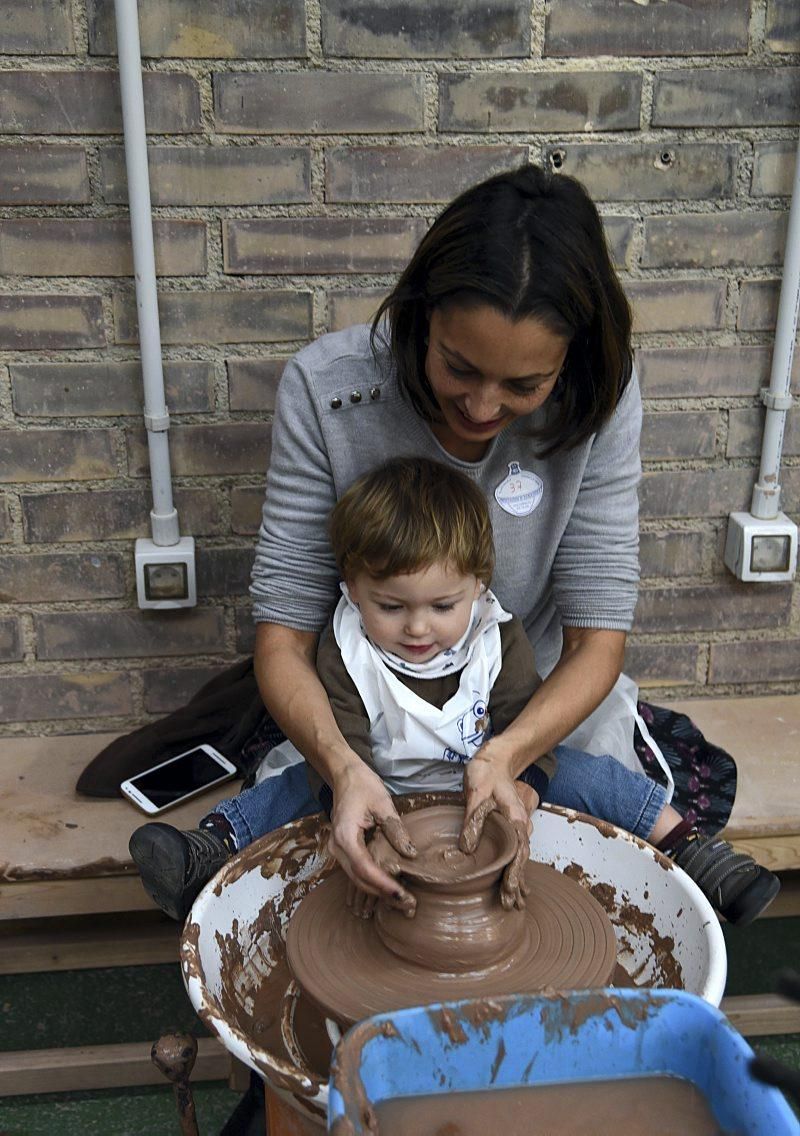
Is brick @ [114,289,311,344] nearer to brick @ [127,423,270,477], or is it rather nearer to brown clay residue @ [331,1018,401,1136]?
brick @ [127,423,270,477]

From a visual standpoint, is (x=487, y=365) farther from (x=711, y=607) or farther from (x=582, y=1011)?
(x=711, y=607)

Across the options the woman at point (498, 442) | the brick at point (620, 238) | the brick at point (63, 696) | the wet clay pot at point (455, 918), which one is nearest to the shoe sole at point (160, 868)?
the woman at point (498, 442)

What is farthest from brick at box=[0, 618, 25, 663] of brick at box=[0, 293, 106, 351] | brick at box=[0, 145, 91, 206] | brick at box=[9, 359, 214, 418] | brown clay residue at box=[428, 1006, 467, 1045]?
brown clay residue at box=[428, 1006, 467, 1045]

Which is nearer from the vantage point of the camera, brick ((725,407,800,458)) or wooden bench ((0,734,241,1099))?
wooden bench ((0,734,241,1099))

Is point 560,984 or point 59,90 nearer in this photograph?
point 560,984

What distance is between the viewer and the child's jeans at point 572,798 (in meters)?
1.71

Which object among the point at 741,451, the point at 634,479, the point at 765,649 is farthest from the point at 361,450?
the point at 765,649

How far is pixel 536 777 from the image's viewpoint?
1.68m

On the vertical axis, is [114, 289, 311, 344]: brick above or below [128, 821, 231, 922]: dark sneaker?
above

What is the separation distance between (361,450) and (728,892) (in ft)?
2.81

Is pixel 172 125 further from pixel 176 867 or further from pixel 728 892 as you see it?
pixel 728 892

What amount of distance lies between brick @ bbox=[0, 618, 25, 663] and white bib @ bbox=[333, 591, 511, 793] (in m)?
0.79

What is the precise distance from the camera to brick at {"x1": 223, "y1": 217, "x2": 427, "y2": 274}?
196 cm

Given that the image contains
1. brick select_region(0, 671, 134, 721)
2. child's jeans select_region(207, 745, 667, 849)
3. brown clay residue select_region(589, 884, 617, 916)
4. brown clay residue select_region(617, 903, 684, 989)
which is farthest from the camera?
brick select_region(0, 671, 134, 721)
